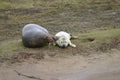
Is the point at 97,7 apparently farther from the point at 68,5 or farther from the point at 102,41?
the point at 102,41

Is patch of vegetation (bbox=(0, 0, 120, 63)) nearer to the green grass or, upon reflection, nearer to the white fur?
the green grass

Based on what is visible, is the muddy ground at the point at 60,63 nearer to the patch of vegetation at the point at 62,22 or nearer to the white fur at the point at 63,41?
the patch of vegetation at the point at 62,22

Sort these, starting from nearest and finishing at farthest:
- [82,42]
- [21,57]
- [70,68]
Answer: [70,68] → [21,57] → [82,42]

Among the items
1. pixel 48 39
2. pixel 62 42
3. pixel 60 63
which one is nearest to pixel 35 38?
pixel 48 39

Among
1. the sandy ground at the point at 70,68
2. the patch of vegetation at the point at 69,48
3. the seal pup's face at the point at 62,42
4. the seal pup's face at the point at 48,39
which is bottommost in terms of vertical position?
the sandy ground at the point at 70,68

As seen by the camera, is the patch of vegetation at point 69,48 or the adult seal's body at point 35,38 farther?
the adult seal's body at point 35,38

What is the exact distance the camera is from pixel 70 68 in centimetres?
963

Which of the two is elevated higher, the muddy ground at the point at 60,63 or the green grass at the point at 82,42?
the green grass at the point at 82,42

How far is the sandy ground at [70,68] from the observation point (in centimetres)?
919

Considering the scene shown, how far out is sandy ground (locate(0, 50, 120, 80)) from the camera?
30.1ft

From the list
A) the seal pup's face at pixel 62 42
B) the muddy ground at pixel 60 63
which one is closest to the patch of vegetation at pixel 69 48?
the muddy ground at pixel 60 63

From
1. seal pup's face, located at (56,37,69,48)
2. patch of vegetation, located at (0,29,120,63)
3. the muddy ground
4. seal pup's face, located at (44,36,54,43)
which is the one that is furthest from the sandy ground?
seal pup's face, located at (44,36,54,43)

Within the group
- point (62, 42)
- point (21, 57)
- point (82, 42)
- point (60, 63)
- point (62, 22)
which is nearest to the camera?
point (60, 63)

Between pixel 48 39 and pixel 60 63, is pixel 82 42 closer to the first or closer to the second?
pixel 48 39
